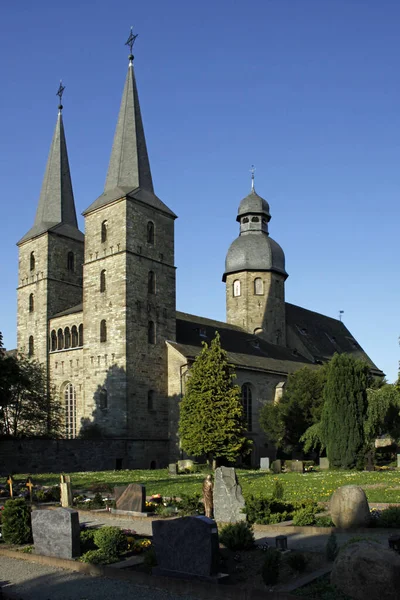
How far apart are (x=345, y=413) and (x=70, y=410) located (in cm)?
1944

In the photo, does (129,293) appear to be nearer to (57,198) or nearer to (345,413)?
(57,198)

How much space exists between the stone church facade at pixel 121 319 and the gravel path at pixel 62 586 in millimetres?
28822

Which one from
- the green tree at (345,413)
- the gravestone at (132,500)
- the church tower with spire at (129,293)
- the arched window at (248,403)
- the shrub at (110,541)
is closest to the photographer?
the shrub at (110,541)

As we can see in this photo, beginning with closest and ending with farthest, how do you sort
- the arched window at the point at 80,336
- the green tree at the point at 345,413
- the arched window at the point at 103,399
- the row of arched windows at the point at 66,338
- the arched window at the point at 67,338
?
the green tree at the point at 345,413, the arched window at the point at 103,399, the arched window at the point at 80,336, the row of arched windows at the point at 66,338, the arched window at the point at 67,338

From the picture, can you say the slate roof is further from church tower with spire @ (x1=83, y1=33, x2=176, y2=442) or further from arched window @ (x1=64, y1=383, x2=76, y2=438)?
arched window @ (x1=64, y1=383, x2=76, y2=438)

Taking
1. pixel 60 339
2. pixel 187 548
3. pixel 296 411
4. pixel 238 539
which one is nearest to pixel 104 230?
pixel 60 339

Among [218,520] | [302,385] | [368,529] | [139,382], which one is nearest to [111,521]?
[218,520]

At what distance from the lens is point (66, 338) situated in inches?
1813

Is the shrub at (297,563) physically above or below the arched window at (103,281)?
below

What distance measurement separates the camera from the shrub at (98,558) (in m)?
11.0

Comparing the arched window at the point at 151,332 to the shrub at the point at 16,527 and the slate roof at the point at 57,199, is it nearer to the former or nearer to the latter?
the slate roof at the point at 57,199

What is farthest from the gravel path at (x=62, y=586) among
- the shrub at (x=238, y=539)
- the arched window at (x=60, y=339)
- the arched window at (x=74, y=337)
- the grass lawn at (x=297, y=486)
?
the arched window at (x=60, y=339)

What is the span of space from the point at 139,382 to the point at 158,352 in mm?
2901

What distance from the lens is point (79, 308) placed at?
46.2 m
